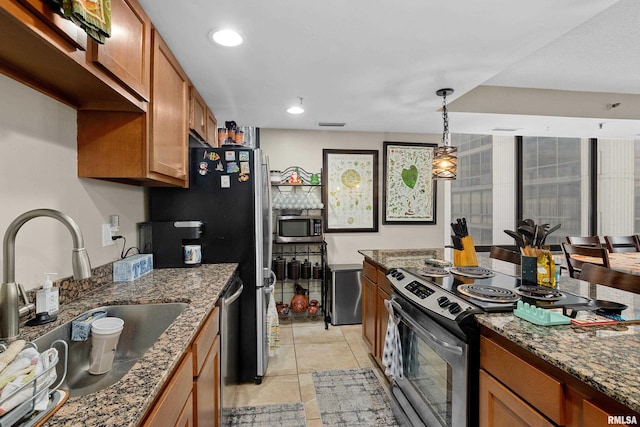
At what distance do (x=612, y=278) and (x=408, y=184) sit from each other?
254 cm

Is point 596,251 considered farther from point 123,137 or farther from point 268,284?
point 123,137

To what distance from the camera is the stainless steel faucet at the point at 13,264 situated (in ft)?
3.04

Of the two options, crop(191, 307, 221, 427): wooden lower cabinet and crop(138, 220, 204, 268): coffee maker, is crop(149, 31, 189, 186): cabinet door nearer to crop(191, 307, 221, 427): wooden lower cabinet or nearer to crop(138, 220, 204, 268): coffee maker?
crop(138, 220, 204, 268): coffee maker

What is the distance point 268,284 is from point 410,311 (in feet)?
3.84

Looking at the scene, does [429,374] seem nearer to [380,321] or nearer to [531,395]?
[531,395]

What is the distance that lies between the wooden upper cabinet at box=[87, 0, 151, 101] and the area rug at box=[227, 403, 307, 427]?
6.30 ft

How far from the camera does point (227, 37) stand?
172 cm

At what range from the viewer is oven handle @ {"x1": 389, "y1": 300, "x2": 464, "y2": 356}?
1289mm

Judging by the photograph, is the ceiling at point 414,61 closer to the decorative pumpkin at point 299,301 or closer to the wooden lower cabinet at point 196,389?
the wooden lower cabinet at point 196,389

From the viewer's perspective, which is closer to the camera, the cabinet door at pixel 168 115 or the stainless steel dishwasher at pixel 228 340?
the cabinet door at pixel 168 115

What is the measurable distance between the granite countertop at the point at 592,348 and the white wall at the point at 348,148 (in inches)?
105

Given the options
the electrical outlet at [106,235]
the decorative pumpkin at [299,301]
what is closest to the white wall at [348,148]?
the decorative pumpkin at [299,301]

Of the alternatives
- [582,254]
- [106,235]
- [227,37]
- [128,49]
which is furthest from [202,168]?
[582,254]

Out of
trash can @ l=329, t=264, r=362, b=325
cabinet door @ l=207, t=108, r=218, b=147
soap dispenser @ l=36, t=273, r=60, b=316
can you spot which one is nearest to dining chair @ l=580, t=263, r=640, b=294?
trash can @ l=329, t=264, r=362, b=325
